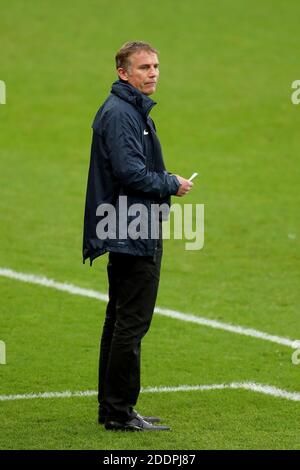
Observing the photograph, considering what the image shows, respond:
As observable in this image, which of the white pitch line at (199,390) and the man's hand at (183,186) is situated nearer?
the man's hand at (183,186)

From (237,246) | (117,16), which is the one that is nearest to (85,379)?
(237,246)

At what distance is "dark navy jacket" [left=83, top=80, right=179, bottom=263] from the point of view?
25.2ft

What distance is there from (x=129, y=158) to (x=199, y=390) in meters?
2.23

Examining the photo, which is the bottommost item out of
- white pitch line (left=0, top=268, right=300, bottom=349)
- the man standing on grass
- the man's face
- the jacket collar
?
white pitch line (left=0, top=268, right=300, bottom=349)

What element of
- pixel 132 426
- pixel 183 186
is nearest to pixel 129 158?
pixel 183 186

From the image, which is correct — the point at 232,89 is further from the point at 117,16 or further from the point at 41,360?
the point at 41,360

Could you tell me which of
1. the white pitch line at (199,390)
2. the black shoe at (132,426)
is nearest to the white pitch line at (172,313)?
the white pitch line at (199,390)

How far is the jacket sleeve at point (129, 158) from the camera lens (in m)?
7.66

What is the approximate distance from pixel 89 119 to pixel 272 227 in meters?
7.19

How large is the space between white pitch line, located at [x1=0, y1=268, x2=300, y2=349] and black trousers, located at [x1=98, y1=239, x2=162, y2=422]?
286cm

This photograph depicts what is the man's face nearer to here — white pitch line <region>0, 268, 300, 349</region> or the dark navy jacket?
the dark navy jacket

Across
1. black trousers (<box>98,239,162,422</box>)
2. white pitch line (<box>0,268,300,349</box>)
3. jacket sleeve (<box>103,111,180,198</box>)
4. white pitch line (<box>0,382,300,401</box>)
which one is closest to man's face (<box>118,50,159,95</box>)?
jacket sleeve (<box>103,111,180,198</box>)

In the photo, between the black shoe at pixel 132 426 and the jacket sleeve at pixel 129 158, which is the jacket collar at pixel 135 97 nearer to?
the jacket sleeve at pixel 129 158

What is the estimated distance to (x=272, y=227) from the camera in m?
15.6
